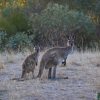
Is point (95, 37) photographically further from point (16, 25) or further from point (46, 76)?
point (46, 76)

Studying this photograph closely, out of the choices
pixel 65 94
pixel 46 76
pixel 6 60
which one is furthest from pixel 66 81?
pixel 6 60

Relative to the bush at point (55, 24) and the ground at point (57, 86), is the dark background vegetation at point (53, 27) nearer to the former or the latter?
the bush at point (55, 24)

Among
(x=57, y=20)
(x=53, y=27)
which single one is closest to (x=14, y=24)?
(x=53, y=27)

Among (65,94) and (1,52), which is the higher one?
(1,52)

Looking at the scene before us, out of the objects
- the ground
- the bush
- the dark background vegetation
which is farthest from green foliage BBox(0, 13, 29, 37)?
the ground

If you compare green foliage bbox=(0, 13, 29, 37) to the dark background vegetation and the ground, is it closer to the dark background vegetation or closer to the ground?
the dark background vegetation

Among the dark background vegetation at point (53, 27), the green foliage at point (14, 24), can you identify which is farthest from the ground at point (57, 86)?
the green foliage at point (14, 24)

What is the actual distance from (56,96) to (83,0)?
1896 cm

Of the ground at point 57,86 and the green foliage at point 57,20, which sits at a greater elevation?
the green foliage at point 57,20

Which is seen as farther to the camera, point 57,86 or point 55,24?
point 55,24

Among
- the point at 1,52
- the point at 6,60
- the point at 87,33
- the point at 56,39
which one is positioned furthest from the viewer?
the point at 87,33

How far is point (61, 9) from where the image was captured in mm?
21594

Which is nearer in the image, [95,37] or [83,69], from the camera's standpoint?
[83,69]

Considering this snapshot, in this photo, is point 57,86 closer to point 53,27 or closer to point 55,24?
point 55,24
